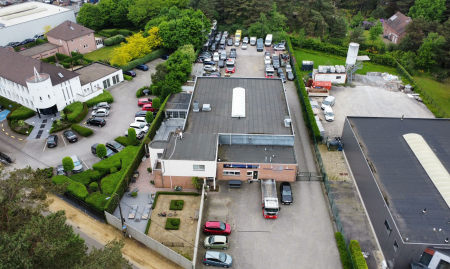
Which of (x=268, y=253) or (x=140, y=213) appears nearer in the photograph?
(x=268, y=253)

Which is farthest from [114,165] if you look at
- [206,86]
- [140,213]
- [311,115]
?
[311,115]

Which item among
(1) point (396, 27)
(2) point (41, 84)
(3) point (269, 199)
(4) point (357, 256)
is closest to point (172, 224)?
(3) point (269, 199)

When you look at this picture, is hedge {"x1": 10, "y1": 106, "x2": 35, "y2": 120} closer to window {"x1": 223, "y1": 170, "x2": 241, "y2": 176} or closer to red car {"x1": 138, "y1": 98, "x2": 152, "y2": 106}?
red car {"x1": 138, "y1": 98, "x2": 152, "y2": 106}

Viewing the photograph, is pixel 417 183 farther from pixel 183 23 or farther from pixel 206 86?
pixel 183 23

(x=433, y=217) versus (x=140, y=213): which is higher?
(x=433, y=217)

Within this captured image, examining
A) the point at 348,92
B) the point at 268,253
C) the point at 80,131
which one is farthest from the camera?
the point at 348,92

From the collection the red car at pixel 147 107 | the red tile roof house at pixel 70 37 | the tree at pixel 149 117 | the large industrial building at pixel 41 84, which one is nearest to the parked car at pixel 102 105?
the large industrial building at pixel 41 84

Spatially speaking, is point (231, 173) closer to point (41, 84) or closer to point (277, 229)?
point (277, 229)

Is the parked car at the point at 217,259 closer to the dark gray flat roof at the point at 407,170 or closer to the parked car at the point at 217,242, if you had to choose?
the parked car at the point at 217,242
